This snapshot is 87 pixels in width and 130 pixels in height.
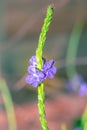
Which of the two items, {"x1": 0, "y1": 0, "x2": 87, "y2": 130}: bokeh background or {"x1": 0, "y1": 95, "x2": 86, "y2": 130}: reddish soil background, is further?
{"x1": 0, "y1": 0, "x2": 87, "y2": 130}: bokeh background

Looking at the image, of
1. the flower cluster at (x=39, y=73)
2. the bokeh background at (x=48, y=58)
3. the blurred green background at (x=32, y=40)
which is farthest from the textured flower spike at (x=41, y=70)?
the blurred green background at (x=32, y=40)

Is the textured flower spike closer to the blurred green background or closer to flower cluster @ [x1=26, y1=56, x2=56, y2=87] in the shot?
flower cluster @ [x1=26, y1=56, x2=56, y2=87]

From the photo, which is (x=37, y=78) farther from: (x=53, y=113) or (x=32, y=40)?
(x=32, y=40)

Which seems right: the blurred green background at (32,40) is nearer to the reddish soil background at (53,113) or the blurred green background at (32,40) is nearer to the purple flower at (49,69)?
the reddish soil background at (53,113)

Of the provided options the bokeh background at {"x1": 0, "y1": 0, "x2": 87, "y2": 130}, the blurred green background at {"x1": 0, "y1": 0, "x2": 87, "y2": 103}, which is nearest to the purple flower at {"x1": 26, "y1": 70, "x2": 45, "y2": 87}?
the bokeh background at {"x1": 0, "y1": 0, "x2": 87, "y2": 130}

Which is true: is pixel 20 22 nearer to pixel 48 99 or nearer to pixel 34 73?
pixel 48 99

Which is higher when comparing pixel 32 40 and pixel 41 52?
pixel 32 40

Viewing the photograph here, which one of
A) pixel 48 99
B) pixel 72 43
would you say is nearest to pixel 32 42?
pixel 48 99

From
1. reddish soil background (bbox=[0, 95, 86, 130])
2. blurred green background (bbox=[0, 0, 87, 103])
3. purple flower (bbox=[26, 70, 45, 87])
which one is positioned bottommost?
purple flower (bbox=[26, 70, 45, 87])

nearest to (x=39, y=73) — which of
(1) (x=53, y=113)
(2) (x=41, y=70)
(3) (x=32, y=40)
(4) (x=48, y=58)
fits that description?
(2) (x=41, y=70)
